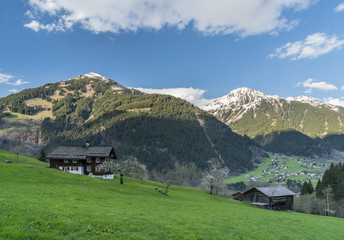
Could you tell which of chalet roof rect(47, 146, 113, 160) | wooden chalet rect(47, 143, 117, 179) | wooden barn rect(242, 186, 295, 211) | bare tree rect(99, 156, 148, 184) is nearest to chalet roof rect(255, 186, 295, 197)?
wooden barn rect(242, 186, 295, 211)

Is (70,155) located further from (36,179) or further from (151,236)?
(151,236)

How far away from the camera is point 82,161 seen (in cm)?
8538

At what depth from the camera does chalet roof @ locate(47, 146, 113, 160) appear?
84250 millimetres

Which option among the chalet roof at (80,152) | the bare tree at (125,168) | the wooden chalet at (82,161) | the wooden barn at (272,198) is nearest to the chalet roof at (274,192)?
the wooden barn at (272,198)

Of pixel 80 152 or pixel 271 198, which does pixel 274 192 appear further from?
pixel 80 152

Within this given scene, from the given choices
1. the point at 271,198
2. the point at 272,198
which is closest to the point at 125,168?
the point at 271,198

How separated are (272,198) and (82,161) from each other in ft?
267

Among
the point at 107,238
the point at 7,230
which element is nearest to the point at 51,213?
the point at 7,230

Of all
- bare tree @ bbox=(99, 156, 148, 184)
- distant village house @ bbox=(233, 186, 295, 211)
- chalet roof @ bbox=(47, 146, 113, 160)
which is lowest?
distant village house @ bbox=(233, 186, 295, 211)

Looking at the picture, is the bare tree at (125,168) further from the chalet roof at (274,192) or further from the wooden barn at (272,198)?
the chalet roof at (274,192)

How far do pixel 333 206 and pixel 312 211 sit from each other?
9.67 metres

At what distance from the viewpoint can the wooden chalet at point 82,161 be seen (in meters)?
83.8

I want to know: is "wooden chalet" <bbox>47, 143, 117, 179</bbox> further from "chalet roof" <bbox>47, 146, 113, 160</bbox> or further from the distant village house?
the distant village house

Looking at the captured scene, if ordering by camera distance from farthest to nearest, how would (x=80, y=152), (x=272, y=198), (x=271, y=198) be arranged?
1. (x=272, y=198)
2. (x=271, y=198)
3. (x=80, y=152)
